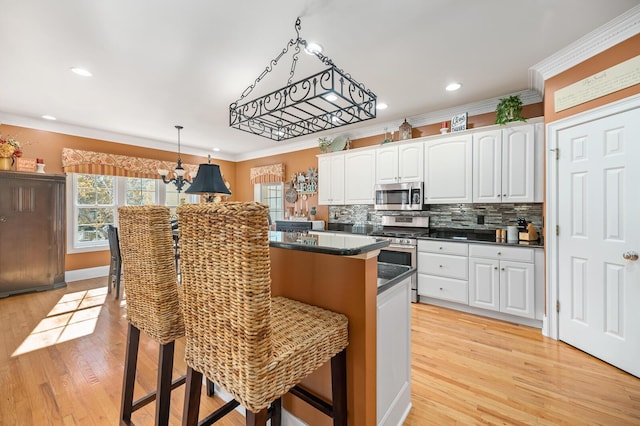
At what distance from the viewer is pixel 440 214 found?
3.92m

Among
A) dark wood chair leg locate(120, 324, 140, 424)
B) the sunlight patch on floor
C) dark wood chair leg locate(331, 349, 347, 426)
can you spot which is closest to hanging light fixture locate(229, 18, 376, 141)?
dark wood chair leg locate(331, 349, 347, 426)

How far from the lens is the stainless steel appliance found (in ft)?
11.8

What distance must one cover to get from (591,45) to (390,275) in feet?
8.54

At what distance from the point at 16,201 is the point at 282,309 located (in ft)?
15.8

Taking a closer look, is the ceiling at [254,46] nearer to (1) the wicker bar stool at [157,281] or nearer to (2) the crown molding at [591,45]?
(2) the crown molding at [591,45]

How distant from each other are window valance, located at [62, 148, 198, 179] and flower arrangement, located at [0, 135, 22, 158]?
54cm

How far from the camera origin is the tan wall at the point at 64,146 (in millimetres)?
4155

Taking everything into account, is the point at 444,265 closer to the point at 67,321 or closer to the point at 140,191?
the point at 67,321

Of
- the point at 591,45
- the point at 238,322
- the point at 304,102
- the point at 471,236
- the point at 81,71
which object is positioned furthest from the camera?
the point at 471,236

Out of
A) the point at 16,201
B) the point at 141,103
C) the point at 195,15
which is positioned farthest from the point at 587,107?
the point at 16,201

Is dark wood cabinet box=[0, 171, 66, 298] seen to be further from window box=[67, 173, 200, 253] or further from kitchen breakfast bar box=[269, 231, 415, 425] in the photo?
kitchen breakfast bar box=[269, 231, 415, 425]

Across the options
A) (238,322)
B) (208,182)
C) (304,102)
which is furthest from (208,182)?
(238,322)

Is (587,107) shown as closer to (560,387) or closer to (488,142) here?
(488,142)

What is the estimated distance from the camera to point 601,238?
224 centimetres
